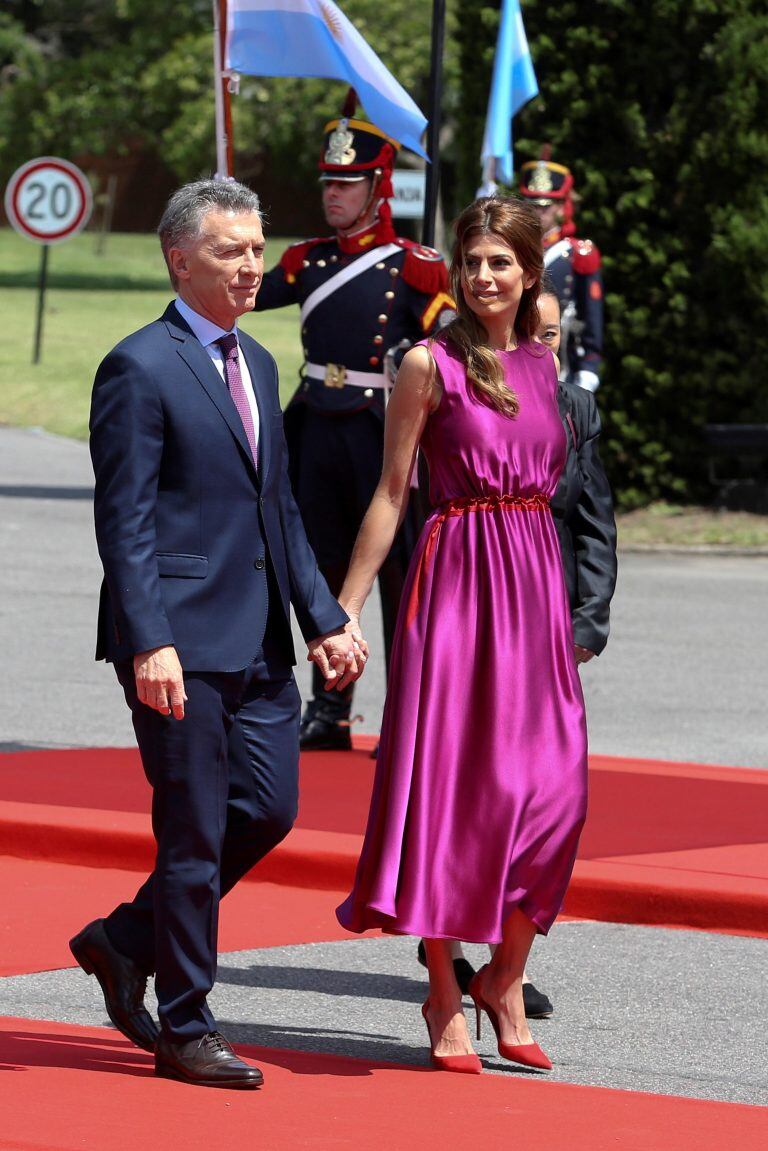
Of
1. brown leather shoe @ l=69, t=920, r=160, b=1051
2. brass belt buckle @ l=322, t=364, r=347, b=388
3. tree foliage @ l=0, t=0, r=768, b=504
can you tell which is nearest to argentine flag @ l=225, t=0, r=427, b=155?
brass belt buckle @ l=322, t=364, r=347, b=388

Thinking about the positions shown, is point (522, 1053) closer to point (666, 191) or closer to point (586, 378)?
point (586, 378)

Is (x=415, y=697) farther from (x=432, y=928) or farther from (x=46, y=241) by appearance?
(x=46, y=241)

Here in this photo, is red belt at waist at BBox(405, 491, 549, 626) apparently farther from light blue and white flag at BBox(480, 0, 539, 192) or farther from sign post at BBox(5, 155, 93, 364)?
sign post at BBox(5, 155, 93, 364)

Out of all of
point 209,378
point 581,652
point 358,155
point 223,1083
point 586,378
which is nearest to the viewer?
point 223,1083

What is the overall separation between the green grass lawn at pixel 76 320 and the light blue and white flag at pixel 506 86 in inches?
403

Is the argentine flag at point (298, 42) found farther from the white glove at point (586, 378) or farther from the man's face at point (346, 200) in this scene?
the white glove at point (586, 378)

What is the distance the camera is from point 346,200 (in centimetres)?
820

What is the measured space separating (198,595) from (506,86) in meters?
10.3

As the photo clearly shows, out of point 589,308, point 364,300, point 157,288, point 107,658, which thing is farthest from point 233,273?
point 157,288

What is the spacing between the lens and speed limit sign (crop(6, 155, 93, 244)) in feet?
81.8

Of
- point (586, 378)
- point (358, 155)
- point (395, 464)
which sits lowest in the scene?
point (586, 378)

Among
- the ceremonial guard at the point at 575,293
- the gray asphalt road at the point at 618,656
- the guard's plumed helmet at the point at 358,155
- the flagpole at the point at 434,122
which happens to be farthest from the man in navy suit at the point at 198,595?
the ceremonial guard at the point at 575,293

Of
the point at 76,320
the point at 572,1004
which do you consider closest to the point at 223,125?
the point at 572,1004

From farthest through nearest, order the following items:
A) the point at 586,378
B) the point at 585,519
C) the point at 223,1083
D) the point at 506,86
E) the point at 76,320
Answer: the point at 76,320
the point at 506,86
the point at 586,378
the point at 585,519
the point at 223,1083
